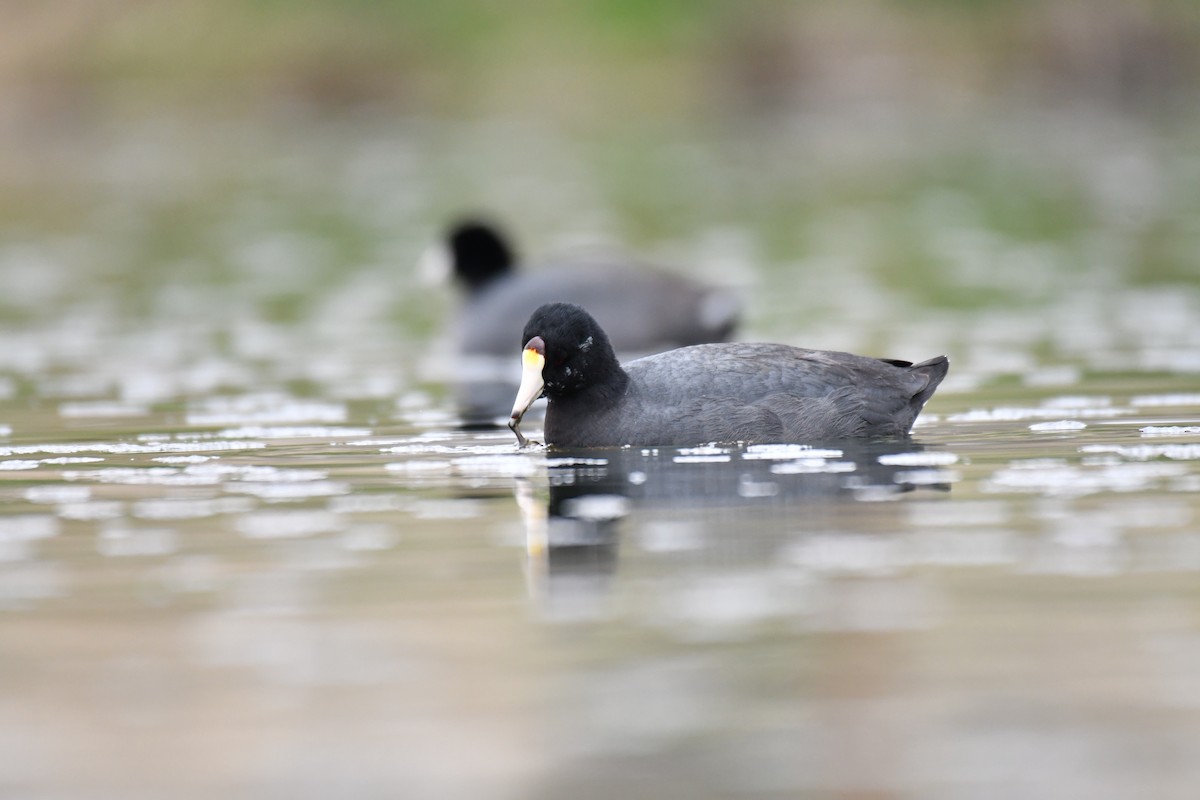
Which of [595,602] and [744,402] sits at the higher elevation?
[744,402]

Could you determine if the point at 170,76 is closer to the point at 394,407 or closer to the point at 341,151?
A: the point at 341,151

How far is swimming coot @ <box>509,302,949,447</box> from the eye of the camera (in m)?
9.39

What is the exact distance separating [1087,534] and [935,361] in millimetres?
3178

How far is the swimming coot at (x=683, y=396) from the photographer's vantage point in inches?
370

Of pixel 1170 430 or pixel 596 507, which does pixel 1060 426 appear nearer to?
pixel 1170 430

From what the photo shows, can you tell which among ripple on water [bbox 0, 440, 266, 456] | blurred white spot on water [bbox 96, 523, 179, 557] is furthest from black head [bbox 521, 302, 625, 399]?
blurred white spot on water [bbox 96, 523, 179, 557]

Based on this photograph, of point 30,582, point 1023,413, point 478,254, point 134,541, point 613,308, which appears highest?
point 478,254

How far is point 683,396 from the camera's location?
9.46 meters

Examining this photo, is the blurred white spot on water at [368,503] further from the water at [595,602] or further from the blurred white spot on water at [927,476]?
the blurred white spot on water at [927,476]

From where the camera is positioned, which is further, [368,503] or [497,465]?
[497,465]

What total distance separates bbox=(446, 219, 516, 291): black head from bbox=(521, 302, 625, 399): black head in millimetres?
7430

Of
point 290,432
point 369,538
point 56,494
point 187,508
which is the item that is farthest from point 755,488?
point 290,432

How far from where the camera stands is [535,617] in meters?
6.20

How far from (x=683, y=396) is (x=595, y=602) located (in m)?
3.18
